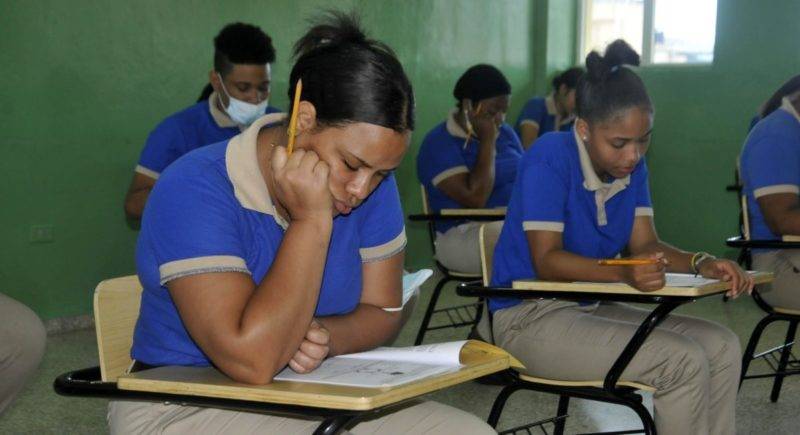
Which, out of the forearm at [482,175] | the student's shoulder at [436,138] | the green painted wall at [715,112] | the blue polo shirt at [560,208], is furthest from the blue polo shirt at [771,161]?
the green painted wall at [715,112]

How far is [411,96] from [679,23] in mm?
5597

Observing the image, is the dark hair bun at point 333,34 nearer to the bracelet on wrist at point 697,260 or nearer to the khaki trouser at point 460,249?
the bracelet on wrist at point 697,260

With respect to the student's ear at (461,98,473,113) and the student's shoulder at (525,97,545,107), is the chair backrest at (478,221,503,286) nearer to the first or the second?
the student's ear at (461,98,473,113)

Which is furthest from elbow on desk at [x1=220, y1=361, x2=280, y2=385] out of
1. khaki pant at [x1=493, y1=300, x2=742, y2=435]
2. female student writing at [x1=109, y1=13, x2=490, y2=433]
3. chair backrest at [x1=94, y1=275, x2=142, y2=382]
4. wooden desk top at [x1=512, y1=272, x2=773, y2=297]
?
khaki pant at [x1=493, y1=300, x2=742, y2=435]

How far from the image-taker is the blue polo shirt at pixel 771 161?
3.10 meters

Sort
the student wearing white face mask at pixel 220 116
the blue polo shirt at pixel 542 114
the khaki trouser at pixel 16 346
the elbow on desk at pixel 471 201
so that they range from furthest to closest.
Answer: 1. the blue polo shirt at pixel 542 114
2. the elbow on desk at pixel 471 201
3. the student wearing white face mask at pixel 220 116
4. the khaki trouser at pixel 16 346

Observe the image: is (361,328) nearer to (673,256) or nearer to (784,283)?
(673,256)

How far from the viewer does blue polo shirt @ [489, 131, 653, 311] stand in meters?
2.32

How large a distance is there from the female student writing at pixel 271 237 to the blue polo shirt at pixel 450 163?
262 centimetres

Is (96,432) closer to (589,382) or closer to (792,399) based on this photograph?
(589,382)

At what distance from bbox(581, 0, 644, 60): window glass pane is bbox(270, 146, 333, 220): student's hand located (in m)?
5.64

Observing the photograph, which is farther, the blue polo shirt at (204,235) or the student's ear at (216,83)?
the student's ear at (216,83)

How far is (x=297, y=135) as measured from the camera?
1.49m

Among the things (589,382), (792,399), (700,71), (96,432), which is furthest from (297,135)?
(700,71)
